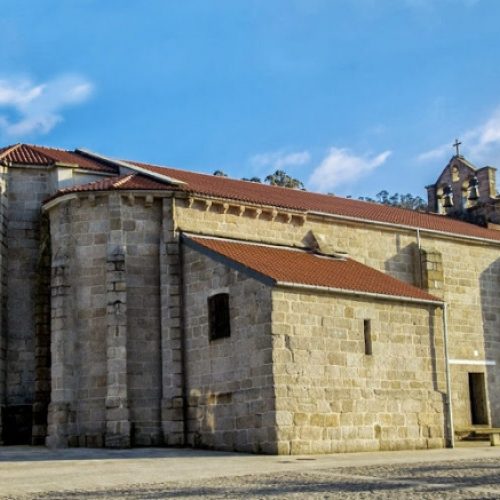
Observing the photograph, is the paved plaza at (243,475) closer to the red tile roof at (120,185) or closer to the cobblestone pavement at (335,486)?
the cobblestone pavement at (335,486)

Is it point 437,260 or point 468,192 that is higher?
point 468,192

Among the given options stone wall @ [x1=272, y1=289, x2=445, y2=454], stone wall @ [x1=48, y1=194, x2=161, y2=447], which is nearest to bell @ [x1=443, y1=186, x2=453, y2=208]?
stone wall @ [x1=272, y1=289, x2=445, y2=454]

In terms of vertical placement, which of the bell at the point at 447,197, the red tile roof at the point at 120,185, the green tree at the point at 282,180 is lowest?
the red tile roof at the point at 120,185

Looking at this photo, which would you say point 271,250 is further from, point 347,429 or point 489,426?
point 489,426

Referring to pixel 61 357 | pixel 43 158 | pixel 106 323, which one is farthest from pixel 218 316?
pixel 43 158

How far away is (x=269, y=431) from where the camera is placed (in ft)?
61.3

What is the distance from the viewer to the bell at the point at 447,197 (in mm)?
36156

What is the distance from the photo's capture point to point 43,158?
25234 mm

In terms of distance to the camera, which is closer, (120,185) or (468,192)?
(120,185)

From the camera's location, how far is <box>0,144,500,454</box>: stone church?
19578 millimetres

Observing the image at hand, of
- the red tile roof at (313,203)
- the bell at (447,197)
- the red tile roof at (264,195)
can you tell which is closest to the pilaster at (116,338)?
the red tile roof at (264,195)

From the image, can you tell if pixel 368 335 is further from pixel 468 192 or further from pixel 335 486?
pixel 468 192

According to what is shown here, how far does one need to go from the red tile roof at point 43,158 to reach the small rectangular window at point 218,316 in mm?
6262

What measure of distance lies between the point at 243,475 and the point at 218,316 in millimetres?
8213
